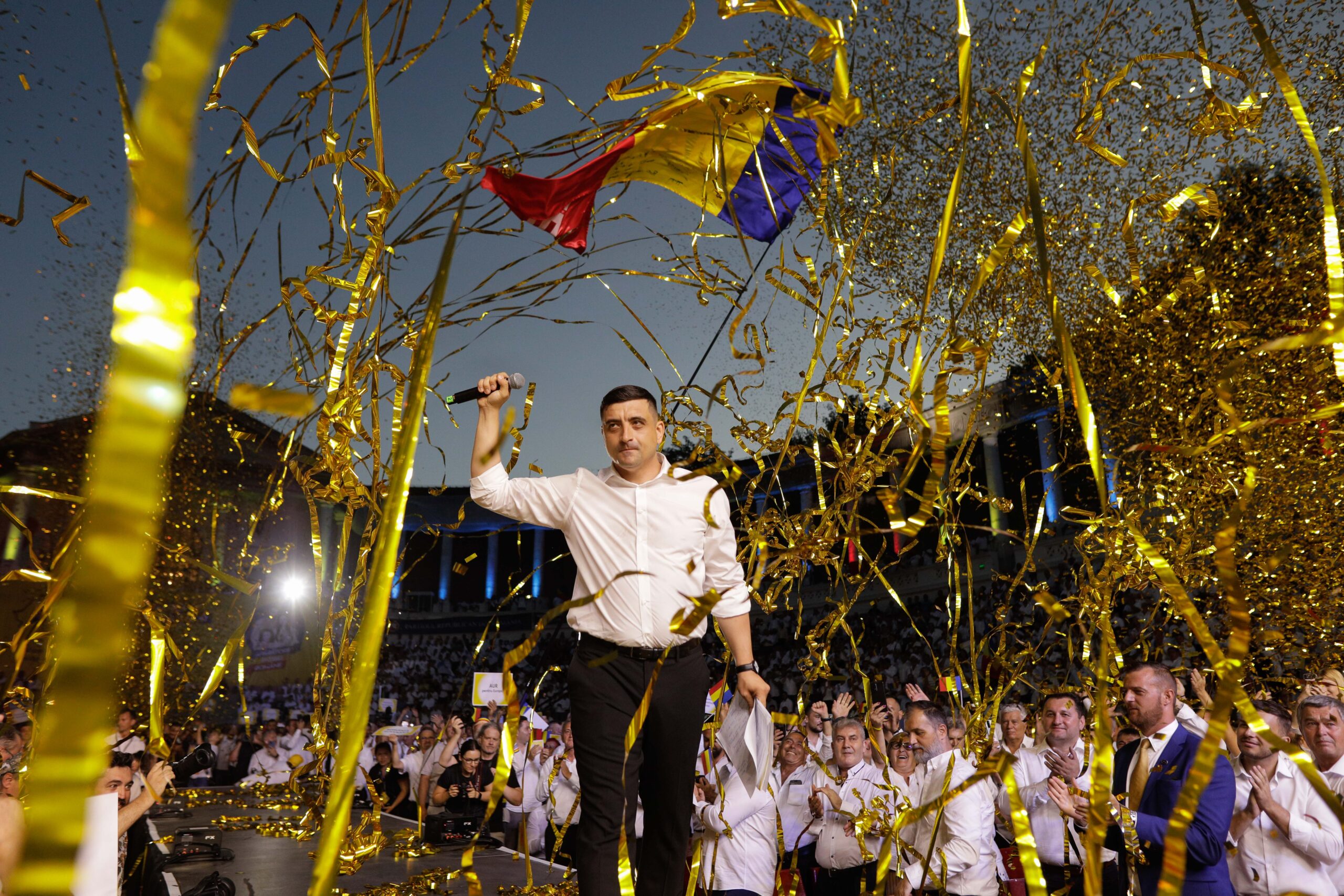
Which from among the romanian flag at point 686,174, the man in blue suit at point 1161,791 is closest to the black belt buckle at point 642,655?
the romanian flag at point 686,174

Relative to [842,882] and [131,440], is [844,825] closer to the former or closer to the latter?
[842,882]

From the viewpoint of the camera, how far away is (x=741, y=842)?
14.1 ft

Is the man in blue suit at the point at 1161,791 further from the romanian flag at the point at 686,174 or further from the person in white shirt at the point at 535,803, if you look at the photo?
the person in white shirt at the point at 535,803

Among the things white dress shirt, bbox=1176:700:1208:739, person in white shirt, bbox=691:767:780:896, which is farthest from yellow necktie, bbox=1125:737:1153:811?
person in white shirt, bbox=691:767:780:896

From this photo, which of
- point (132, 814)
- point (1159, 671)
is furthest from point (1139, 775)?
point (132, 814)

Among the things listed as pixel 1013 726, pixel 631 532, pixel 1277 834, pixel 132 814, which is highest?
pixel 631 532

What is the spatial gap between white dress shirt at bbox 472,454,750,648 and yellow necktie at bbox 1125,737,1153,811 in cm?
154

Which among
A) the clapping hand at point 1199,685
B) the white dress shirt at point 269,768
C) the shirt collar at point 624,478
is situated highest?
the shirt collar at point 624,478

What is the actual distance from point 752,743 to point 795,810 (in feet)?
10.5

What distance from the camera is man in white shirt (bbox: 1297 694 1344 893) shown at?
3.28 meters

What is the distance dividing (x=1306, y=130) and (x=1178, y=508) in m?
3.28

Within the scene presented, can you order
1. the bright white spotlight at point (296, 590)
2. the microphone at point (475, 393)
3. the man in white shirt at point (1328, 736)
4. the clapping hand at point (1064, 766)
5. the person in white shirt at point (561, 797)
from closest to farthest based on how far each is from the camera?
the microphone at point (475, 393) < the man in white shirt at point (1328, 736) < the clapping hand at point (1064, 766) < the bright white spotlight at point (296, 590) < the person in white shirt at point (561, 797)

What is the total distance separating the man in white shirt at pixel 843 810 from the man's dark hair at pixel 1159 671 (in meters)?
1.59

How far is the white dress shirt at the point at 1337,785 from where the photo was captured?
321cm
